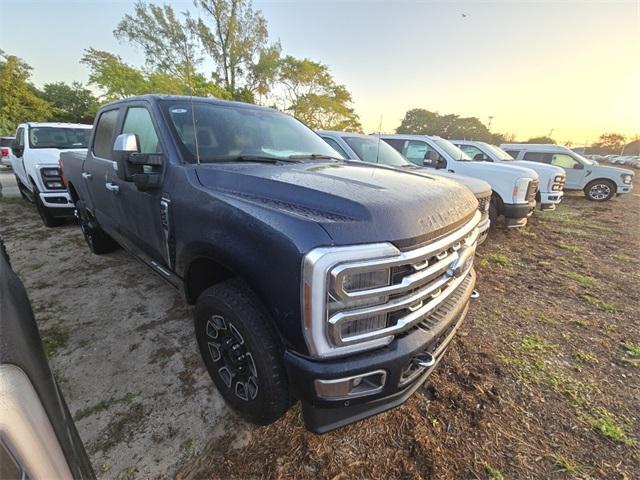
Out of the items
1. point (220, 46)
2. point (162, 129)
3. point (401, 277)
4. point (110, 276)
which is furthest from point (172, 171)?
point (220, 46)

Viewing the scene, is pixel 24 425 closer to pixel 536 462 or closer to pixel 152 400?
pixel 152 400

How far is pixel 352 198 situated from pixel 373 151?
4559mm

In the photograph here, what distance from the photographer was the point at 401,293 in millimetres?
1419

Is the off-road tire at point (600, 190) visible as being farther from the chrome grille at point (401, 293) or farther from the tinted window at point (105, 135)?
the tinted window at point (105, 135)

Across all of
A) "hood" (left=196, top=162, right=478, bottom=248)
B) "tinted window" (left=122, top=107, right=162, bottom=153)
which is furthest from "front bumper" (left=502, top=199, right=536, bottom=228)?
"tinted window" (left=122, top=107, right=162, bottom=153)

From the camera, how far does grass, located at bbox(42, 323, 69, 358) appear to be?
253 cm

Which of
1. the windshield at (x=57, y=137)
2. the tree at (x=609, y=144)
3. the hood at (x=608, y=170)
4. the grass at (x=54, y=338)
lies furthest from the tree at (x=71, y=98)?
the tree at (x=609, y=144)

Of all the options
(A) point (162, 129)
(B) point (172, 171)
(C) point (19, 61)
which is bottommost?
(B) point (172, 171)

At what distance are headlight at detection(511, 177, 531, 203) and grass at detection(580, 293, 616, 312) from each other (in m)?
2.34

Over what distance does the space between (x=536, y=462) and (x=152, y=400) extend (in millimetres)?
2438

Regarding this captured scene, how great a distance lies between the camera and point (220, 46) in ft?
78.4

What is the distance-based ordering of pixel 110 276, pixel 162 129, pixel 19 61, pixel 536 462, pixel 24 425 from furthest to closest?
pixel 19 61
pixel 110 276
pixel 162 129
pixel 536 462
pixel 24 425

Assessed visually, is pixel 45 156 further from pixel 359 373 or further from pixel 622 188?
pixel 622 188

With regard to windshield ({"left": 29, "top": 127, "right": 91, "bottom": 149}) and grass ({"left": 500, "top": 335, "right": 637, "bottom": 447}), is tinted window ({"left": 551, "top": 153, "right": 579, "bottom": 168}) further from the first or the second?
windshield ({"left": 29, "top": 127, "right": 91, "bottom": 149})
